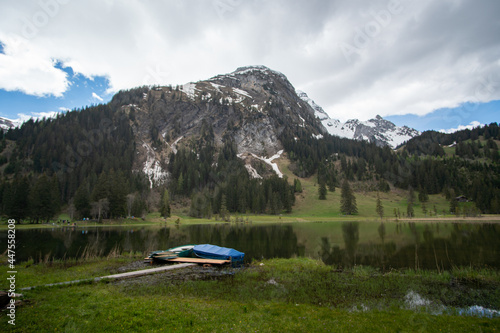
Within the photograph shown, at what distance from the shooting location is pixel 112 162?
149 metres

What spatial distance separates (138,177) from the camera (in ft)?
472

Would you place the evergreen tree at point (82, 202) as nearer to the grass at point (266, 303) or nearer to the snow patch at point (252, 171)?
the grass at point (266, 303)

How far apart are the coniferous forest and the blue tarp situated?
73.4 m

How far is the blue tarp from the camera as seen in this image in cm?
2958

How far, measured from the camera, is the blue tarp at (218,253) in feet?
97.0

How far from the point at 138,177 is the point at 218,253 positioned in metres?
129

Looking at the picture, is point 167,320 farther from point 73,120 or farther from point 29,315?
point 73,120

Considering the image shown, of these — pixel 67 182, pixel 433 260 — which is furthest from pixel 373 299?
pixel 67 182

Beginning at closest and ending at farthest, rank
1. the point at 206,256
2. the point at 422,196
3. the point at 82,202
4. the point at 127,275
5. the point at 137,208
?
the point at 127,275 → the point at 206,256 → the point at 82,202 → the point at 137,208 → the point at 422,196

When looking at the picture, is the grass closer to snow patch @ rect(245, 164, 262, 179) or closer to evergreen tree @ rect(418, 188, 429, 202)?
evergreen tree @ rect(418, 188, 429, 202)

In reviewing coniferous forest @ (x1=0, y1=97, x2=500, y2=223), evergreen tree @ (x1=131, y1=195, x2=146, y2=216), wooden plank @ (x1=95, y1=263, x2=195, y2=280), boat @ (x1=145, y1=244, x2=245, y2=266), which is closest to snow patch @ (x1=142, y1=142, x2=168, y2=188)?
coniferous forest @ (x1=0, y1=97, x2=500, y2=223)

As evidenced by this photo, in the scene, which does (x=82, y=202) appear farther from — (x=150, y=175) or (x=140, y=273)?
(x=140, y=273)

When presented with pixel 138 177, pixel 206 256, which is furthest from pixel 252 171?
pixel 206 256

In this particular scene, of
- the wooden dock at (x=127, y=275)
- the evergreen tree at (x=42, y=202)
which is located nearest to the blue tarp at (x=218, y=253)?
the wooden dock at (x=127, y=275)
